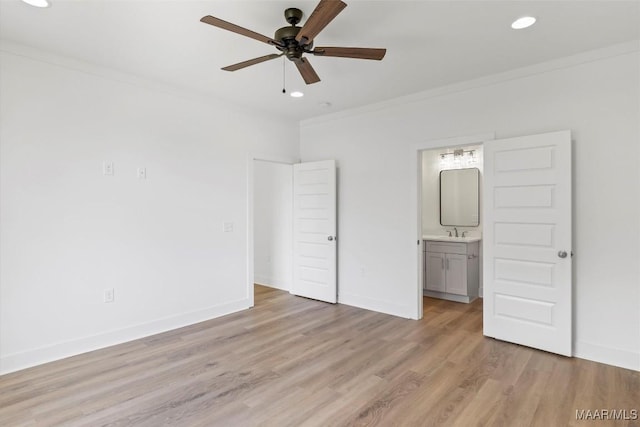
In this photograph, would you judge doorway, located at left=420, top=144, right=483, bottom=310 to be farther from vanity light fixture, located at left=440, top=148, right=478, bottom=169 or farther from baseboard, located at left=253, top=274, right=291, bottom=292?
baseboard, located at left=253, top=274, right=291, bottom=292

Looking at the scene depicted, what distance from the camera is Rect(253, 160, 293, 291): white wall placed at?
561cm

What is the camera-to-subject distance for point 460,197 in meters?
5.57

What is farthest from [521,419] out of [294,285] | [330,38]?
[294,285]

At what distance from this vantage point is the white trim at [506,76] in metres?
2.96

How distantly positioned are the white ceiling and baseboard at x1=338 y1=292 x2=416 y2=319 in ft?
8.80

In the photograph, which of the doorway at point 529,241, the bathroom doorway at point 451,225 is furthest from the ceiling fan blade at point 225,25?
the bathroom doorway at point 451,225

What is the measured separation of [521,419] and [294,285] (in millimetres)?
3616

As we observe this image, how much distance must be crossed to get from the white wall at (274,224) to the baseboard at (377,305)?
1.06m

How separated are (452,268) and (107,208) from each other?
4416mm

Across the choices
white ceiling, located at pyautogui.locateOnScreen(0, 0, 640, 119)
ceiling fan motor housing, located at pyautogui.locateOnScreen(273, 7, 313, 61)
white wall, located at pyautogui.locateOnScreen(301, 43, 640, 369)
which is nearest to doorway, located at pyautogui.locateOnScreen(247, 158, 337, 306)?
white wall, located at pyautogui.locateOnScreen(301, 43, 640, 369)

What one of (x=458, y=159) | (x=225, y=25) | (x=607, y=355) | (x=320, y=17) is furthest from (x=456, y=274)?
(x=225, y=25)

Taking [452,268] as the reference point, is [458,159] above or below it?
above

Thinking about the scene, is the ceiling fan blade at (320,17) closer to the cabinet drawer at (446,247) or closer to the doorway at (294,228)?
the doorway at (294,228)

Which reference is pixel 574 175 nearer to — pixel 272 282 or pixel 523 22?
pixel 523 22
